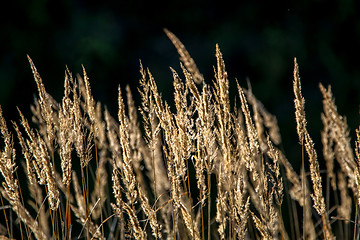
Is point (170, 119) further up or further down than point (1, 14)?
further down

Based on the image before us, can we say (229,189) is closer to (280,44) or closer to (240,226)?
(240,226)

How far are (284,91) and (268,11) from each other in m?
1.42

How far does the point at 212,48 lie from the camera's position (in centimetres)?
664

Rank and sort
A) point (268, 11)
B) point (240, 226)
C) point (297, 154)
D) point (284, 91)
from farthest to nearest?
1. point (268, 11)
2. point (284, 91)
3. point (297, 154)
4. point (240, 226)

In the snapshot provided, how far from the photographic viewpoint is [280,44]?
22.5 feet

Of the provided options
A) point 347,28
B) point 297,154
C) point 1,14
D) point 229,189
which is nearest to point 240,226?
point 229,189

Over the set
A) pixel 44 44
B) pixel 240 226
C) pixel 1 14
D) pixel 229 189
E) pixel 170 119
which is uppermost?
pixel 1 14

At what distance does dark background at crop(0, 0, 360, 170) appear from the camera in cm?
621

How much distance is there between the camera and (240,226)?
4.89ft

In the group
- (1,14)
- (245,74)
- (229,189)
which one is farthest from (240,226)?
(1,14)

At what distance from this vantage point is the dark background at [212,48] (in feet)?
20.4

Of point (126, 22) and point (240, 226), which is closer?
point (240, 226)

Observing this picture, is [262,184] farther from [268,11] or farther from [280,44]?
[268,11]

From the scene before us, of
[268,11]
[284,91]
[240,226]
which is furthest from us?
[268,11]
